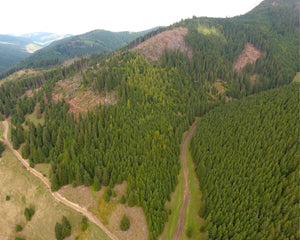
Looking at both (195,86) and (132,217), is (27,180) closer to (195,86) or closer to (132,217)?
(132,217)

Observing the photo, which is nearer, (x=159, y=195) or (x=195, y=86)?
(x=159, y=195)

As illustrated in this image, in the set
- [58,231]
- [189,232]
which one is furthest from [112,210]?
[189,232]

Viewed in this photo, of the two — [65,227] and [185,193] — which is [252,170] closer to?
[185,193]

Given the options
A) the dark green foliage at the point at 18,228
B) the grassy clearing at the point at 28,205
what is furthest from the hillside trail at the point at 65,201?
the dark green foliage at the point at 18,228

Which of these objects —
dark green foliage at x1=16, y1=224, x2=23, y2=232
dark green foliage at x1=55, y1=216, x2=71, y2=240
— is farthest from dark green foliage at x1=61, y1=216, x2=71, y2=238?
dark green foliage at x1=16, y1=224, x2=23, y2=232

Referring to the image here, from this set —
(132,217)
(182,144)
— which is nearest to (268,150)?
(182,144)
